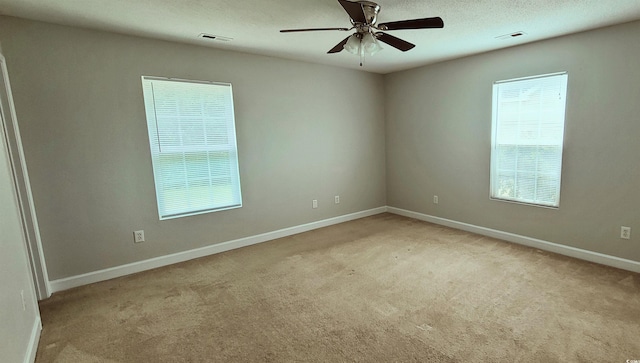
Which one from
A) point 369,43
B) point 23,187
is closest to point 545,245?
point 369,43

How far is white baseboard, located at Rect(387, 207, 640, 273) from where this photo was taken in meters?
2.99

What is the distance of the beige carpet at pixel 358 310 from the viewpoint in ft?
6.40

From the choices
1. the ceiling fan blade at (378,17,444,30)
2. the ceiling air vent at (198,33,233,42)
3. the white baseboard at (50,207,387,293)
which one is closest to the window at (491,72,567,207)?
the ceiling fan blade at (378,17,444,30)

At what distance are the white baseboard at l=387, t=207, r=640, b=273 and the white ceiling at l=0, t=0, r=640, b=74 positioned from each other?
7.61ft

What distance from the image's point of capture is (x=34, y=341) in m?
2.05

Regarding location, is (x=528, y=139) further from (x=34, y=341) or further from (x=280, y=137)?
(x=34, y=341)

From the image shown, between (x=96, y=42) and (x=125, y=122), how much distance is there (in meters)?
0.77

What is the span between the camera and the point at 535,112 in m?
3.49

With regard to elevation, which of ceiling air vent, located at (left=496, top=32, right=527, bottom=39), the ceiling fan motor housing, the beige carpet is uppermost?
ceiling air vent, located at (left=496, top=32, right=527, bottom=39)

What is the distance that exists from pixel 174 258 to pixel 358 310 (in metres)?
2.25

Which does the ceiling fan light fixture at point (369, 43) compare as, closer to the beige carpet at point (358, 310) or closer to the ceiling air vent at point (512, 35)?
the ceiling air vent at point (512, 35)

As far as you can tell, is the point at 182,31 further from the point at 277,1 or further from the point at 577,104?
the point at 577,104

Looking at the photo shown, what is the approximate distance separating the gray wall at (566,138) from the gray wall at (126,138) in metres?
1.50

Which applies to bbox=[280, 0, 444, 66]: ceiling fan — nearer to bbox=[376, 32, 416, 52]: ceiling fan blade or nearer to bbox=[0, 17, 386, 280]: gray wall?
bbox=[376, 32, 416, 52]: ceiling fan blade
